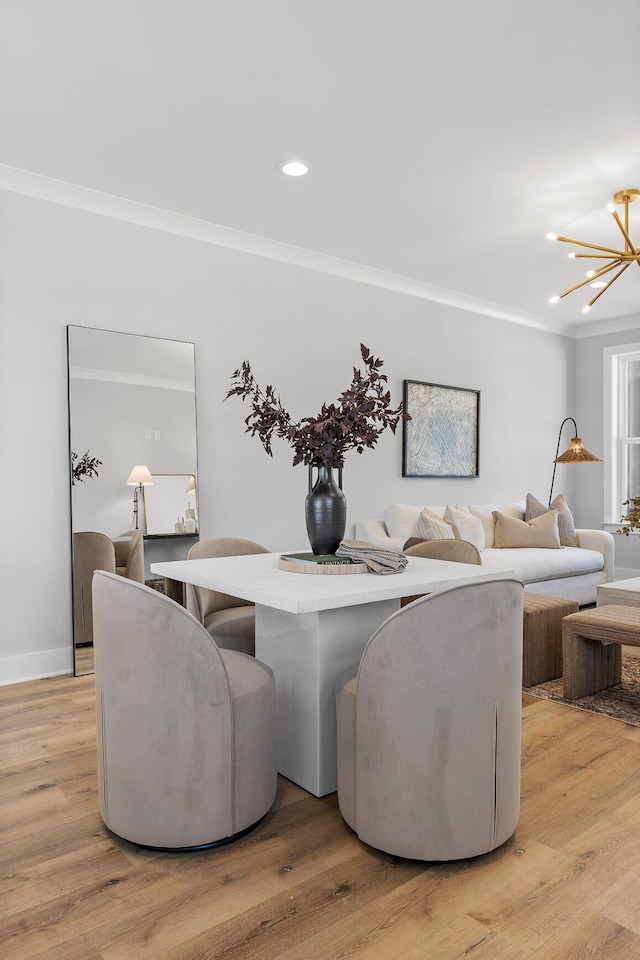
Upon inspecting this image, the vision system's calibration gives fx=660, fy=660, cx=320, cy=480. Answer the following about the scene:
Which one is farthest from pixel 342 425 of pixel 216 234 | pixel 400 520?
pixel 400 520

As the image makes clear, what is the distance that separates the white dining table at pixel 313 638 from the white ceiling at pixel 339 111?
1.91 metres

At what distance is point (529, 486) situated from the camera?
6.37 m

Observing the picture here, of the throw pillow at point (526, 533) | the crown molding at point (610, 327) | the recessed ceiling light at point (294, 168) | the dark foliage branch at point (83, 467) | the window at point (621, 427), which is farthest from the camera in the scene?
the window at point (621, 427)

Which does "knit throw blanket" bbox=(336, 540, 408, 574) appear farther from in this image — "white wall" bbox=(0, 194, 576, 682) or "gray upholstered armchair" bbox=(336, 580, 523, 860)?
"white wall" bbox=(0, 194, 576, 682)

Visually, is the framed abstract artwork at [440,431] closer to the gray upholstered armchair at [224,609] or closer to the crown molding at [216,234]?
the crown molding at [216,234]

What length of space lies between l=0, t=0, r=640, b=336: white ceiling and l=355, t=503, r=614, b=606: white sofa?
199 cm

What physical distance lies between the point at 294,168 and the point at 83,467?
6.22 feet

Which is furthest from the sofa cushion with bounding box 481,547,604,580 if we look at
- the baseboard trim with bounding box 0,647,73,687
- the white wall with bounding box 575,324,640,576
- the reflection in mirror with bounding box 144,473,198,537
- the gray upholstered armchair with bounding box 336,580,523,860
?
the gray upholstered armchair with bounding box 336,580,523,860

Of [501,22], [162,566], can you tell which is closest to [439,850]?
[162,566]

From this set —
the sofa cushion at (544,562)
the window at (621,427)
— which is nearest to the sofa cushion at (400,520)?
the sofa cushion at (544,562)

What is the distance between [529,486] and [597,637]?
348cm

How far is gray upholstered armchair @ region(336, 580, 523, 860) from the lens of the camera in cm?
163

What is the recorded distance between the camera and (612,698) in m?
3.13

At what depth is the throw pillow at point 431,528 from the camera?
183 inches
